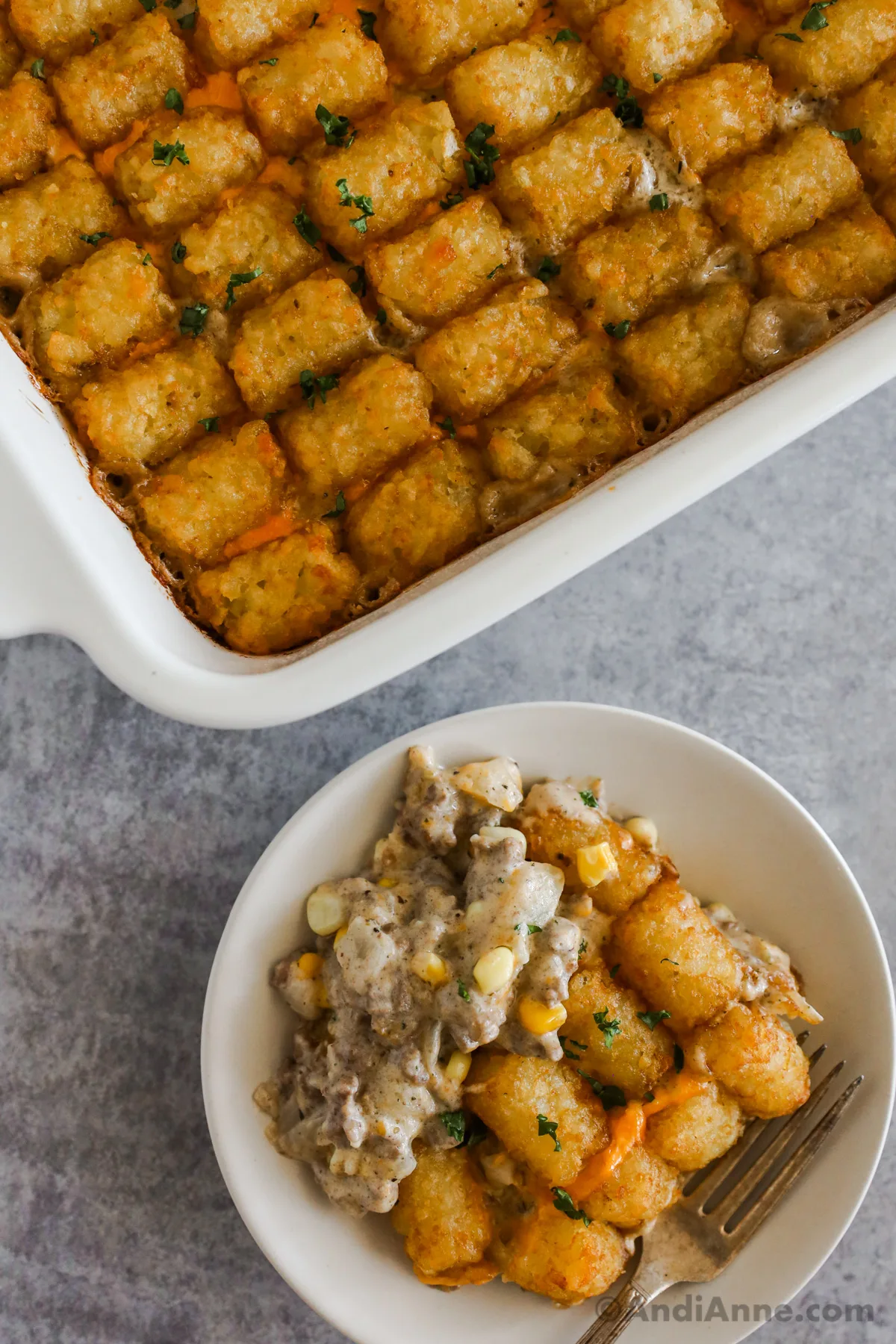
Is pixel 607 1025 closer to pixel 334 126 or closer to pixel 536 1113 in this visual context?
pixel 536 1113

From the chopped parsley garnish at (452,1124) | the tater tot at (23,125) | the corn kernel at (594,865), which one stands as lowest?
the chopped parsley garnish at (452,1124)

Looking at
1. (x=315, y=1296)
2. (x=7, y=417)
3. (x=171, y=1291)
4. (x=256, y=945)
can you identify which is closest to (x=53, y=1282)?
(x=171, y=1291)

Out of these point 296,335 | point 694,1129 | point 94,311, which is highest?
point 94,311

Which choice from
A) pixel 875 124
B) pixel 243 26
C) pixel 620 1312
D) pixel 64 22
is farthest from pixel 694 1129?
pixel 64 22

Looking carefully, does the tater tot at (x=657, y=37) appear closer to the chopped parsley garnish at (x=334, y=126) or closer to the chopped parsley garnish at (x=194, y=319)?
the chopped parsley garnish at (x=334, y=126)

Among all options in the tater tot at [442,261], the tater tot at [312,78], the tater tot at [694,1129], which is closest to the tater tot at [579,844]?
the tater tot at [694,1129]

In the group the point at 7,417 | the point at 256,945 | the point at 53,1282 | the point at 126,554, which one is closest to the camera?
the point at 7,417

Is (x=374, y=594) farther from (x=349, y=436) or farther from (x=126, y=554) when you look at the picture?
(x=126, y=554)
